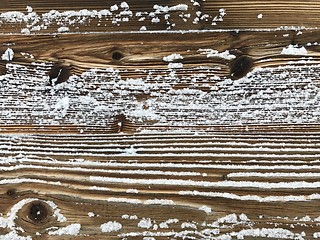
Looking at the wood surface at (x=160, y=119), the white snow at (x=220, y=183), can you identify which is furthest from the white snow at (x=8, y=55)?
the white snow at (x=220, y=183)

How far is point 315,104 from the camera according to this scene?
128 centimetres

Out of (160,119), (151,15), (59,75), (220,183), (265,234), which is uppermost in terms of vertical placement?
(151,15)

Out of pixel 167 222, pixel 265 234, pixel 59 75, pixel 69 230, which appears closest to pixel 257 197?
pixel 265 234

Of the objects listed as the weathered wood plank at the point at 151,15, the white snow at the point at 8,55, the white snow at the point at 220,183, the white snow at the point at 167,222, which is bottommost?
the white snow at the point at 167,222

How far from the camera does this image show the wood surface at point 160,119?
1269mm

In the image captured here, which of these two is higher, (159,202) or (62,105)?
(62,105)

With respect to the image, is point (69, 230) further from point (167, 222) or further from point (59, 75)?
point (59, 75)

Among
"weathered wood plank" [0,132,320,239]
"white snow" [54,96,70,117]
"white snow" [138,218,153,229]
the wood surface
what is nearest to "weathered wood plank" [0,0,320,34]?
the wood surface

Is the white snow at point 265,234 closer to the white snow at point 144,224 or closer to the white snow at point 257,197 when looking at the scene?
the white snow at point 257,197

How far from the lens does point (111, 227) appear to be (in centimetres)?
128

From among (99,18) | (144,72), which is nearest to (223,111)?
(144,72)

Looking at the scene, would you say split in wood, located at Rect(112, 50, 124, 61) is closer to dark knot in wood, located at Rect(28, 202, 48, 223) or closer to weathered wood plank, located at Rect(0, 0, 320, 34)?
weathered wood plank, located at Rect(0, 0, 320, 34)

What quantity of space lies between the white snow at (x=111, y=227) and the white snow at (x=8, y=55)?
1.60 ft

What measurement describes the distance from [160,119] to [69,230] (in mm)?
364
